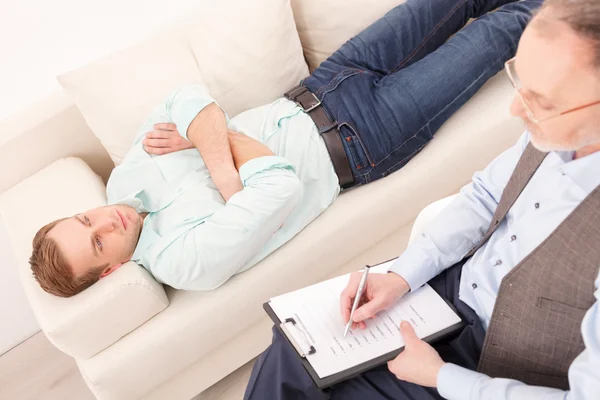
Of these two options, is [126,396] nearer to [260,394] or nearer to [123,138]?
[260,394]

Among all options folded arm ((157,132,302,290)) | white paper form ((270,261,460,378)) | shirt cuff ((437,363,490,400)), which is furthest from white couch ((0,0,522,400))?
shirt cuff ((437,363,490,400))

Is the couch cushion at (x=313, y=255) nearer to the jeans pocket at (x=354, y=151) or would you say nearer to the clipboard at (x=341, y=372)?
the jeans pocket at (x=354, y=151)

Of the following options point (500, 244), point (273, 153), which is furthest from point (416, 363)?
point (273, 153)

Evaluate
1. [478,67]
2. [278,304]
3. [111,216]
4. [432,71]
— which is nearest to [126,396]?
[111,216]

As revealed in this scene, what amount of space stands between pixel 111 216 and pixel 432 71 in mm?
1095

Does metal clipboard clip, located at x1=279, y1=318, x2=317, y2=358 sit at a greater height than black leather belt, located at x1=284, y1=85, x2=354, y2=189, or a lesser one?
lesser

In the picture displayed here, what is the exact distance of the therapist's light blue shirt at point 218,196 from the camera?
143 cm

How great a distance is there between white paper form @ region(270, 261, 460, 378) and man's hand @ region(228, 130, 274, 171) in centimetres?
48

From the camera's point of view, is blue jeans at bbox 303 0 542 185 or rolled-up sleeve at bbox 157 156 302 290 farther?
blue jeans at bbox 303 0 542 185

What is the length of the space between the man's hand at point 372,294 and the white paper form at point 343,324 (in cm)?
3

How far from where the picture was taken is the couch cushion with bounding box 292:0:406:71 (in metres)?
1.93

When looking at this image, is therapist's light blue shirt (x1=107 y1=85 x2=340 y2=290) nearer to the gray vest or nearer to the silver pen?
the silver pen

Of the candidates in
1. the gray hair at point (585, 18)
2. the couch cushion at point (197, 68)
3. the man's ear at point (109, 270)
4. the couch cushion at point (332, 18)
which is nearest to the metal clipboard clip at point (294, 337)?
the man's ear at point (109, 270)

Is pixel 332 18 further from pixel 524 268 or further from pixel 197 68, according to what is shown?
pixel 524 268
